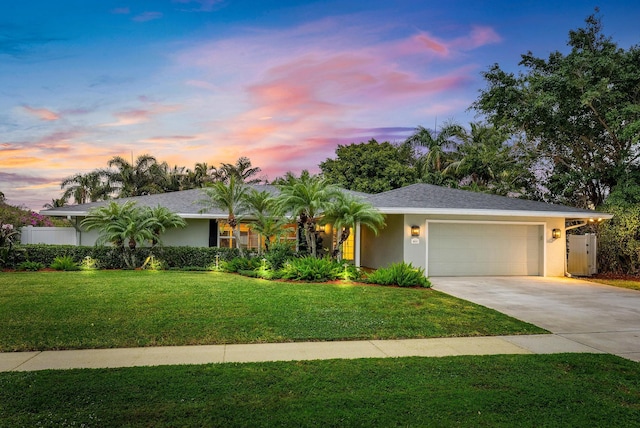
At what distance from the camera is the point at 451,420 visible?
3.64 m

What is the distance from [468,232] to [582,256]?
5121 millimetres

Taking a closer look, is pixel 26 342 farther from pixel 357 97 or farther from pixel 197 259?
pixel 357 97

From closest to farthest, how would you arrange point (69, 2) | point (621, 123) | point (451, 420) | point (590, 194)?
point (451, 420), point (69, 2), point (621, 123), point (590, 194)

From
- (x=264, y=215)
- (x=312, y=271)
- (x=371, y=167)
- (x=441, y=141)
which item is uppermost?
(x=441, y=141)

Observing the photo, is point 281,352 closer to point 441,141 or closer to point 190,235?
point 190,235

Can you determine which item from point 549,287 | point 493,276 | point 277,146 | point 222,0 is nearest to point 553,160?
point 493,276

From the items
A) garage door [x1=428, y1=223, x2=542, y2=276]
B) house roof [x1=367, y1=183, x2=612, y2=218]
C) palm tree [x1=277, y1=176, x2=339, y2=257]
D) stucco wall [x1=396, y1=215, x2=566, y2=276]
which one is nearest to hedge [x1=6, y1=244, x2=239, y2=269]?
palm tree [x1=277, y1=176, x2=339, y2=257]

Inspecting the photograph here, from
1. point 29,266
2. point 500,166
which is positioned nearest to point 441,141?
point 500,166

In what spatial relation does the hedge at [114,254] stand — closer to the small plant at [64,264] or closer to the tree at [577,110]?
the small plant at [64,264]

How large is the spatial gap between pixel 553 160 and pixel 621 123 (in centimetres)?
404

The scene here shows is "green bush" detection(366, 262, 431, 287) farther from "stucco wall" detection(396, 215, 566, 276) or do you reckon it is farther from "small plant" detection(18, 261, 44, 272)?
"small plant" detection(18, 261, 44, 272)

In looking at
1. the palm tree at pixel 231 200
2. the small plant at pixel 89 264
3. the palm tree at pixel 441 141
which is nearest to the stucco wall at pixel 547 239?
the palm tree at pixel 231 200

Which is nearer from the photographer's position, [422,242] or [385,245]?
[422,242]

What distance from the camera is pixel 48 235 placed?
651 inches
